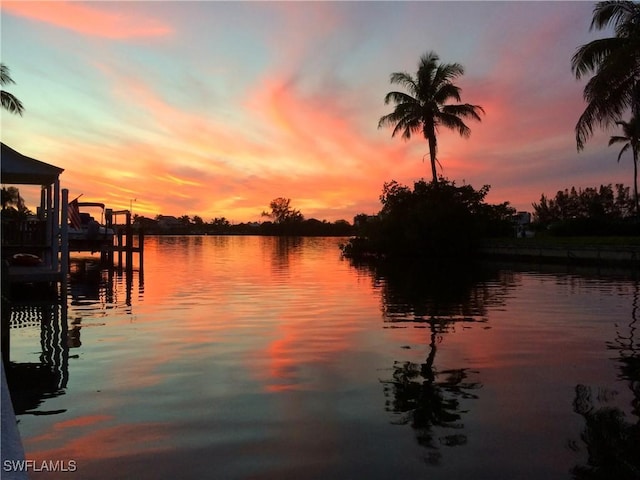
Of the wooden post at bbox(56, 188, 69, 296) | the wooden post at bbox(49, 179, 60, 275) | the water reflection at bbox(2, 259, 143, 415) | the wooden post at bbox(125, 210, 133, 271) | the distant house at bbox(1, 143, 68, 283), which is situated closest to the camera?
the water reflection at bbox(2, 259, 143, 415)

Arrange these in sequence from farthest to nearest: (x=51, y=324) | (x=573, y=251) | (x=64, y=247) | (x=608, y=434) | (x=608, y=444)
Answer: (x=573, y=251), (x=64, y=247), (x=51, y=324), (x=608, y=434), (x=608, y=444)

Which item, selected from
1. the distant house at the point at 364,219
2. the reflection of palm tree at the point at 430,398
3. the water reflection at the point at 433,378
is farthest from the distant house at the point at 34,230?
the distant house at the point at 364,219

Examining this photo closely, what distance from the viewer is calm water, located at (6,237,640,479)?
540cm

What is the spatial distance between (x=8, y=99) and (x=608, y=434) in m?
35.7

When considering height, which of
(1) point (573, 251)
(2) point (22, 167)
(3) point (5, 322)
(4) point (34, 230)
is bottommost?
(3) point (5, 322)

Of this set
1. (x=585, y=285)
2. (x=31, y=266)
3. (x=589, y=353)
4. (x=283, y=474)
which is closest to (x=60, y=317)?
(x=31, y=266)

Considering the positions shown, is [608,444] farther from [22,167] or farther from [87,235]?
[87,235]

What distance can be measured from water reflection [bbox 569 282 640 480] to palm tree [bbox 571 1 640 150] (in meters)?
20.2

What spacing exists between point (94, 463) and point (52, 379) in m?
3.38

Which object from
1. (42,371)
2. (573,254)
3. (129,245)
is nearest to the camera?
(42,371)

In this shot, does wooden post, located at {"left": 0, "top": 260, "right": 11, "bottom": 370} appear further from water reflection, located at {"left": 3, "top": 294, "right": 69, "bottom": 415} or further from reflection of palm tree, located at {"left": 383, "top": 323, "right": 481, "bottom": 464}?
reflection of palm tree, located at {"left": 383, "top": 323, "right": 481, "bottom": 464}

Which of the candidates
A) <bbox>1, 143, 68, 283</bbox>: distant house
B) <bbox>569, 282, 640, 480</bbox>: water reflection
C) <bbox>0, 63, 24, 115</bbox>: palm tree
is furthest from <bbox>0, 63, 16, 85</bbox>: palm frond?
<bbox>569, 282, 640, 480</bbox>: water reflection

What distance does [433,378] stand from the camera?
838cm

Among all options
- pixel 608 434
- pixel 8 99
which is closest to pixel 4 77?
pixel 8 99
